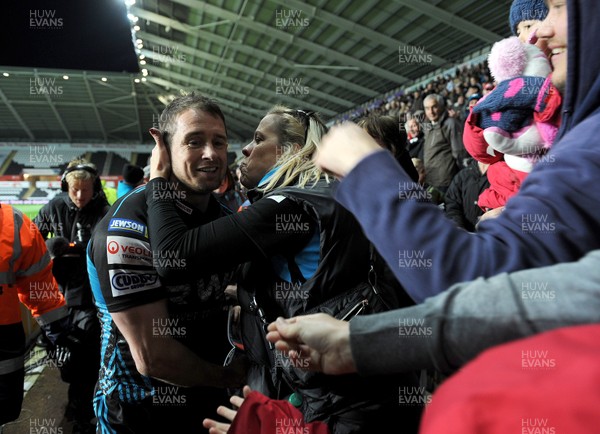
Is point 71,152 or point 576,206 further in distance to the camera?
point 71,152

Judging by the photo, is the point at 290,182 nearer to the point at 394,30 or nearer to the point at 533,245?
the point at 533,245

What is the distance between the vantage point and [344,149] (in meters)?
Result: 0.83

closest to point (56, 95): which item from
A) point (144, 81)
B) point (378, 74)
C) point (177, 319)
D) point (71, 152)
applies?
point (144, 81)

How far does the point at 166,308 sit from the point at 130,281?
18cm

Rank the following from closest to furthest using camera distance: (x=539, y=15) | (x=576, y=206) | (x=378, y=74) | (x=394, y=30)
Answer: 1. (x=576, y=206)
2. (x=539, y=15)
3. (x=394, y=30)
4. (x=378, y=74)

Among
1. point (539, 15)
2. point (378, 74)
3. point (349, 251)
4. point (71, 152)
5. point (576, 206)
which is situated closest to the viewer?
point (576, 206)

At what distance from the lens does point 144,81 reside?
25.8m

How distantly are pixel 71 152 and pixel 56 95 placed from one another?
800 cm

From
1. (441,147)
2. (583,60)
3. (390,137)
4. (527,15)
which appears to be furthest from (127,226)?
(441,147)

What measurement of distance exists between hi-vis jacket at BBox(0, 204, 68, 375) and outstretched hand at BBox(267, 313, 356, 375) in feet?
7.41

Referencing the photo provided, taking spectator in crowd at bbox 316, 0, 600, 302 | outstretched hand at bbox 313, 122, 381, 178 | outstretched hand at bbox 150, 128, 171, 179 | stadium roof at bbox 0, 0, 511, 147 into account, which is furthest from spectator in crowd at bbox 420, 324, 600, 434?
stadium roof at bbox 0, 0, 511, 147

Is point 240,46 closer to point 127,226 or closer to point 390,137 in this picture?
point 390,137

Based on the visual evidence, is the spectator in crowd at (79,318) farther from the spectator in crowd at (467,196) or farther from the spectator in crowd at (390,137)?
the spectator in crowd at (467,196)

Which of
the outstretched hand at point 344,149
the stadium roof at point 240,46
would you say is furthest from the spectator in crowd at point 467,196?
the stadium roof at point 240,46
